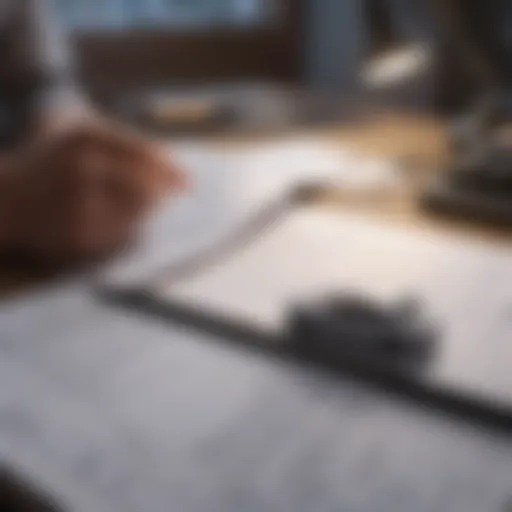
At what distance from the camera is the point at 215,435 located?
45 centimetres

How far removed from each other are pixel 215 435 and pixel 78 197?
0.91ft

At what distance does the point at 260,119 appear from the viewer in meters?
1.19

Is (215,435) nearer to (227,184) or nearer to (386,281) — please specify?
(386,281)

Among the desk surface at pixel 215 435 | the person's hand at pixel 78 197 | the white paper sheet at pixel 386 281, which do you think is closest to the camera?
the desk surface at pixel 215 435

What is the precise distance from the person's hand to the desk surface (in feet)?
0.41

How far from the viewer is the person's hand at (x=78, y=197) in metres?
0.67

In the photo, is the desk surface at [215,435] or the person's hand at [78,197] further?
the person's hand at [78,197]

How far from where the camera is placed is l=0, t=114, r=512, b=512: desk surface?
1.32 ft

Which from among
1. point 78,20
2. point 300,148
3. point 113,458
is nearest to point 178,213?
point 300,148

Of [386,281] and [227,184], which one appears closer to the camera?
[386,281]

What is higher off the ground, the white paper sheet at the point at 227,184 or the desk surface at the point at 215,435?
the desk surface at the point at 215,435

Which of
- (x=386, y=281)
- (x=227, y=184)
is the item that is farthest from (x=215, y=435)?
(x=227, y=184)

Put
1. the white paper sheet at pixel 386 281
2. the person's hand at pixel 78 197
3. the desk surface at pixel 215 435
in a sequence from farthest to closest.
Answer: the person's hand at pixel 78 197, the white paper sheet at pixel 386 281, the desk surface at pixel 215 435

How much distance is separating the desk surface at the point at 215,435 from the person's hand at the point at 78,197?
0.13 m
